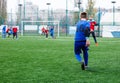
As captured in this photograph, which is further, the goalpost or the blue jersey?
the goalpost

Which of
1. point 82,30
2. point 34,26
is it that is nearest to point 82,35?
point 82,30

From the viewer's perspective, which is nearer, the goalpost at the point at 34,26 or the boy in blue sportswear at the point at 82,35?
the boy in blue sportswear at the point at 82,35

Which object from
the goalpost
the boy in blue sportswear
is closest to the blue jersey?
the boy in blue sportswear

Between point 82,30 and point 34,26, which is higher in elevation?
point 34,26

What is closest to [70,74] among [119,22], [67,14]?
[119,22]

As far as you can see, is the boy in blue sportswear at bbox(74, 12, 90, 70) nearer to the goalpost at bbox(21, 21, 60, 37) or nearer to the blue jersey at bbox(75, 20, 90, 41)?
the blue jersey at bbox(75, 20, 90, 41)

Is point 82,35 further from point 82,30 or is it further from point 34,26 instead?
point 34,26

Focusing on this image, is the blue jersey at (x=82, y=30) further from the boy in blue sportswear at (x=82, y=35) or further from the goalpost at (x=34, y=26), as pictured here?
the goalpost at (x=34, y=26)

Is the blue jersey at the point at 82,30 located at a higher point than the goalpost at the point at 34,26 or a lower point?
lower

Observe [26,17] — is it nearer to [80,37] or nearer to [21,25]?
[21,25]

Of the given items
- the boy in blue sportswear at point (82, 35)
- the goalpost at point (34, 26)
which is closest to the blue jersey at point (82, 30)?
the boy in blue sportswear at point (82, 35)

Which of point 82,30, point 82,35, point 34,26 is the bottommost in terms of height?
point 82,35

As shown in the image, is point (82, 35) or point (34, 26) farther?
point (34, 26)

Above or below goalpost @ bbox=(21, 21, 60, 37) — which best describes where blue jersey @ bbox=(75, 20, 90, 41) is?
below
